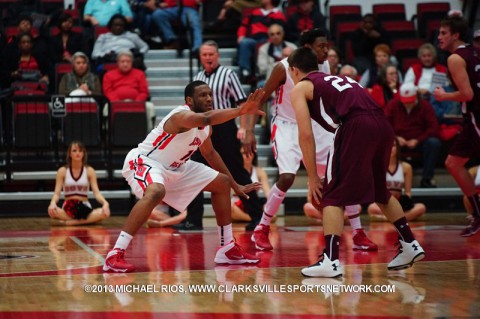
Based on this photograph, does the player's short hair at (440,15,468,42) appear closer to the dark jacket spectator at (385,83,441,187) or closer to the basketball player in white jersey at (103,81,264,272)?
the basketball player in white jersey at (103,81,264,272)

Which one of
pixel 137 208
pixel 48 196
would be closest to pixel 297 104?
pixel 137 208

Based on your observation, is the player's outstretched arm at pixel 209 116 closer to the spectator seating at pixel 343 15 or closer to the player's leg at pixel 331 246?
the player's leg at pixel 331 246

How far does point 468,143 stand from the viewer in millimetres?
8555

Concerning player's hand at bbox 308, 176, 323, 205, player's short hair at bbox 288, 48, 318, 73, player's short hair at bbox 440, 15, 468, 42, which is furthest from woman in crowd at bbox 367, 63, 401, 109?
player's hand at bbox 308, 176, 323, 205

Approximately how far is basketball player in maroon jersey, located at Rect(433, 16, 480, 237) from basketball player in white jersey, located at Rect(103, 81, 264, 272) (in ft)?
8.18

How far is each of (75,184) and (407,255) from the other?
581 cm

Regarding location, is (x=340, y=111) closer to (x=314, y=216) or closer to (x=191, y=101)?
(x=191, y=101)

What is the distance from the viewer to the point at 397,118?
12.3 meters

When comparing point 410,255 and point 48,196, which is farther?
→ point 48,196

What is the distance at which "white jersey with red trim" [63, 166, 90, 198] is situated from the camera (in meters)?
11.0

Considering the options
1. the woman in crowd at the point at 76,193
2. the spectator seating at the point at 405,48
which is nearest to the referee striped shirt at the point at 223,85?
the woman in crowd at the point at 76,193

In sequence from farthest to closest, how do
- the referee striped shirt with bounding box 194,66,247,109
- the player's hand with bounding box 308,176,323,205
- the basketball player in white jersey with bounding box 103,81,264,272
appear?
the referee striped shirt with bounding box 194,66,247,109 < the basketball player in white jersey with bounding box 103,81,264,272 < the player's hand with bounding box 308,176,323,205

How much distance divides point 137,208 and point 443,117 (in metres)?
7.23

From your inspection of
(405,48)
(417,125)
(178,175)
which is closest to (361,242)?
(178,175)
